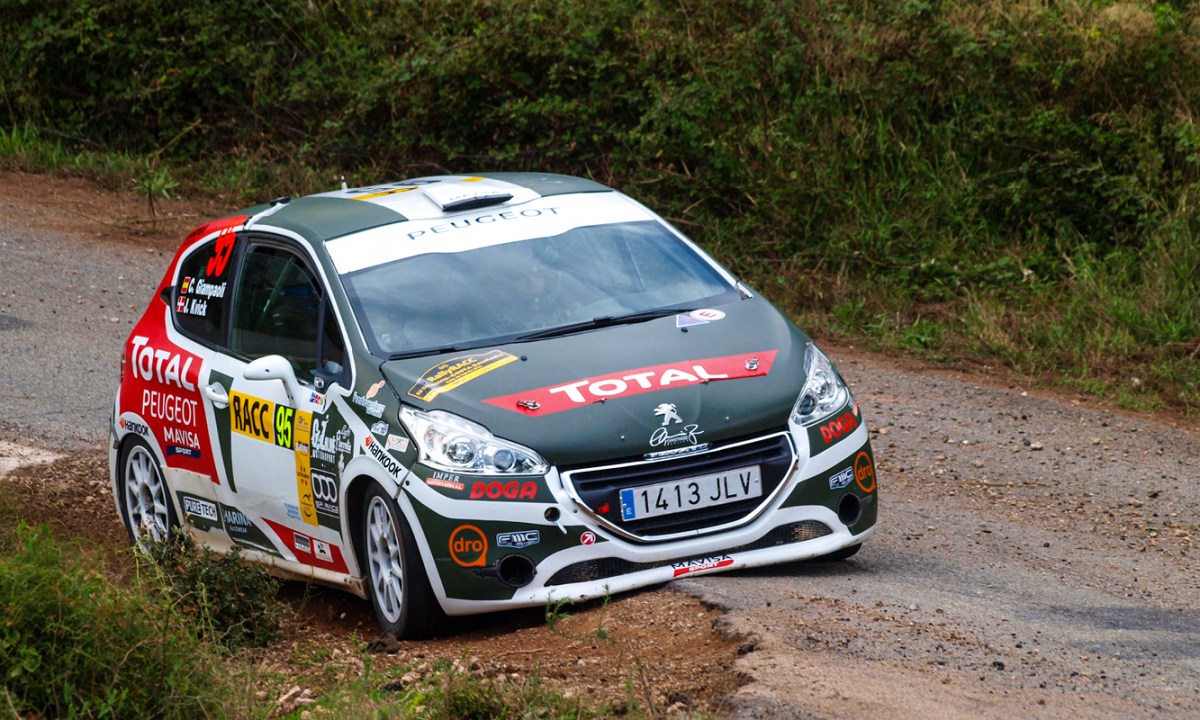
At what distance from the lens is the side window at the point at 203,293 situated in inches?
283

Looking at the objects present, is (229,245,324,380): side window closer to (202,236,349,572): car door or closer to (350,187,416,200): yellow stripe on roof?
(202,236,349,572): car door

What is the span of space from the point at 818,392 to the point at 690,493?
0.77 m

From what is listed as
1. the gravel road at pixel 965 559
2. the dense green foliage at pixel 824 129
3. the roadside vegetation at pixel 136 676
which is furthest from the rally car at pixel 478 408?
the dense green foliage at pixel 824 129

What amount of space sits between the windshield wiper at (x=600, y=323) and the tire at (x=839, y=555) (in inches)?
47.2

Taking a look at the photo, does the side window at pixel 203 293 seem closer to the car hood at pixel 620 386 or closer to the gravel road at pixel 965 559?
the car hood at pixel 620 386

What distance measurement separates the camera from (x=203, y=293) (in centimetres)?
737

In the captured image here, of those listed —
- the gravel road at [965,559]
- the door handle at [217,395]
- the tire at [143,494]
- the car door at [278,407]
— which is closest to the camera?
the gravel road at [965,559]

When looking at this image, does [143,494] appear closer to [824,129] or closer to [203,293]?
[203,293]

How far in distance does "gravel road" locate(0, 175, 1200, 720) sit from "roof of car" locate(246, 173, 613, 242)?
226 centimetres

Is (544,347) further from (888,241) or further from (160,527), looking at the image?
(888,241)

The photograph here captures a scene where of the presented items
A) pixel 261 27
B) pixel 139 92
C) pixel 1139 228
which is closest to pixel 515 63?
pixel 261 27

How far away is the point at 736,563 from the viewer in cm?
579

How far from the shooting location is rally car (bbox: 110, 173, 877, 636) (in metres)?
5.58
